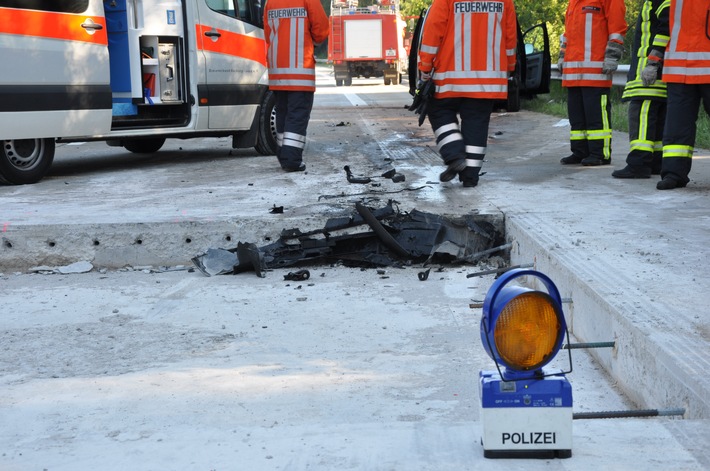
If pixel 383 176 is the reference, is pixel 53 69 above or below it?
above

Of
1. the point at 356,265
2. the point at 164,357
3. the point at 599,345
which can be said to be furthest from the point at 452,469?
the point at 356,265

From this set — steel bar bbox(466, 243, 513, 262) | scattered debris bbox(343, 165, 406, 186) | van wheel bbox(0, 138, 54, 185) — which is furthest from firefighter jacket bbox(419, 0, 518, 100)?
van wheel bbox(0, 138, 54, 185)

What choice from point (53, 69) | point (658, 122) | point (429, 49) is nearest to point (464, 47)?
point (429, 49)

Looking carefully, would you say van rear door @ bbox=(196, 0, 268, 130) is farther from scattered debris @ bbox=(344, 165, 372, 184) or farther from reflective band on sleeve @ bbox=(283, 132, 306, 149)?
scattered debris @ bbox=(344, 165, 372, 184)

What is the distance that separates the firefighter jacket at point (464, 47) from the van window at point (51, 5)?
2.92 m

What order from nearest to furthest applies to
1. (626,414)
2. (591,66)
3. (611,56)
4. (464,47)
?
(626,414) → (464,47) → (611,56) → (591,66)

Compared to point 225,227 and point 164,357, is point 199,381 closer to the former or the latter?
point 164,357

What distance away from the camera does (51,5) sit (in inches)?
320

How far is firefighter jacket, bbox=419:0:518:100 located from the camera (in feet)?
25.6

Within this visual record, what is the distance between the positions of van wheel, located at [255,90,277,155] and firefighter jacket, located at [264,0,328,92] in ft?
4.79

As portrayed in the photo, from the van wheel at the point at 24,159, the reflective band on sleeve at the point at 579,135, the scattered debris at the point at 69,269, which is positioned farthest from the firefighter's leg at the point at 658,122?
the van wheel at the point at 24,159

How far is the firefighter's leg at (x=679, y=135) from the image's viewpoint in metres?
7.21

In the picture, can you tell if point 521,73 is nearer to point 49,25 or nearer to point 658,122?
point 658,122

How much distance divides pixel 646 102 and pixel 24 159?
515cm
